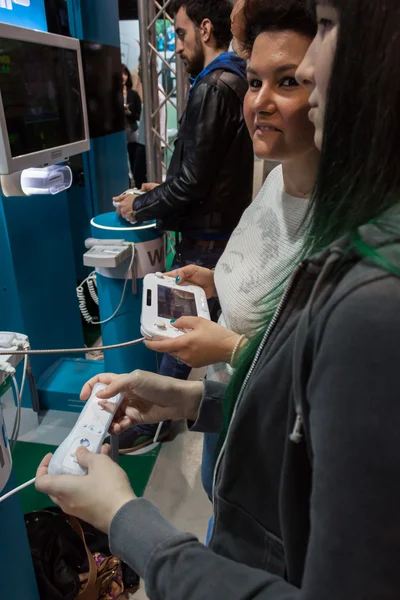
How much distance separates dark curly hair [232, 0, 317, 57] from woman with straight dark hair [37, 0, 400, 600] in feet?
1.46

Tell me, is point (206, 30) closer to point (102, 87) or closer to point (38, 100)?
point (38, 100)

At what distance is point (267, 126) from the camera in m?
0.92

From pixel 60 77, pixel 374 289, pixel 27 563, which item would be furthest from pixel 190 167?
pixel 374 289

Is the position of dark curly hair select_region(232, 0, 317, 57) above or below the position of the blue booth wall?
below

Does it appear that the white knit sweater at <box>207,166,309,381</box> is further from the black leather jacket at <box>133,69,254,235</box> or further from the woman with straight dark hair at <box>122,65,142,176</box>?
the woman with straight dark hair at <box>122,65,142,176</box>

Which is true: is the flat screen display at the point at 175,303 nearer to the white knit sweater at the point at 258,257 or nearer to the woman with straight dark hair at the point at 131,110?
the white knit sweater at the point at 258,257

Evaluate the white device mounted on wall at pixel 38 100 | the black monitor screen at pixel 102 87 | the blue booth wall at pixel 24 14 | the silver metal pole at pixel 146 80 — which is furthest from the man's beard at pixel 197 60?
the silver metal pole at pixel 146 80

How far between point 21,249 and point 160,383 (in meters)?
1.21

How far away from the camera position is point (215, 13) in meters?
1.68

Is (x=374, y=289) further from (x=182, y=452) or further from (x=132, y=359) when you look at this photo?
(x=182, y=452)

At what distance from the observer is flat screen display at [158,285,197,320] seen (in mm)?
1157

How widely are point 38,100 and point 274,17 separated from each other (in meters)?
0.96

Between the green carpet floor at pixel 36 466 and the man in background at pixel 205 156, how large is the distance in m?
0.41

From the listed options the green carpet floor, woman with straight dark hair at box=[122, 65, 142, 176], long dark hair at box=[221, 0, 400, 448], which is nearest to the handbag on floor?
the green carpet floor
